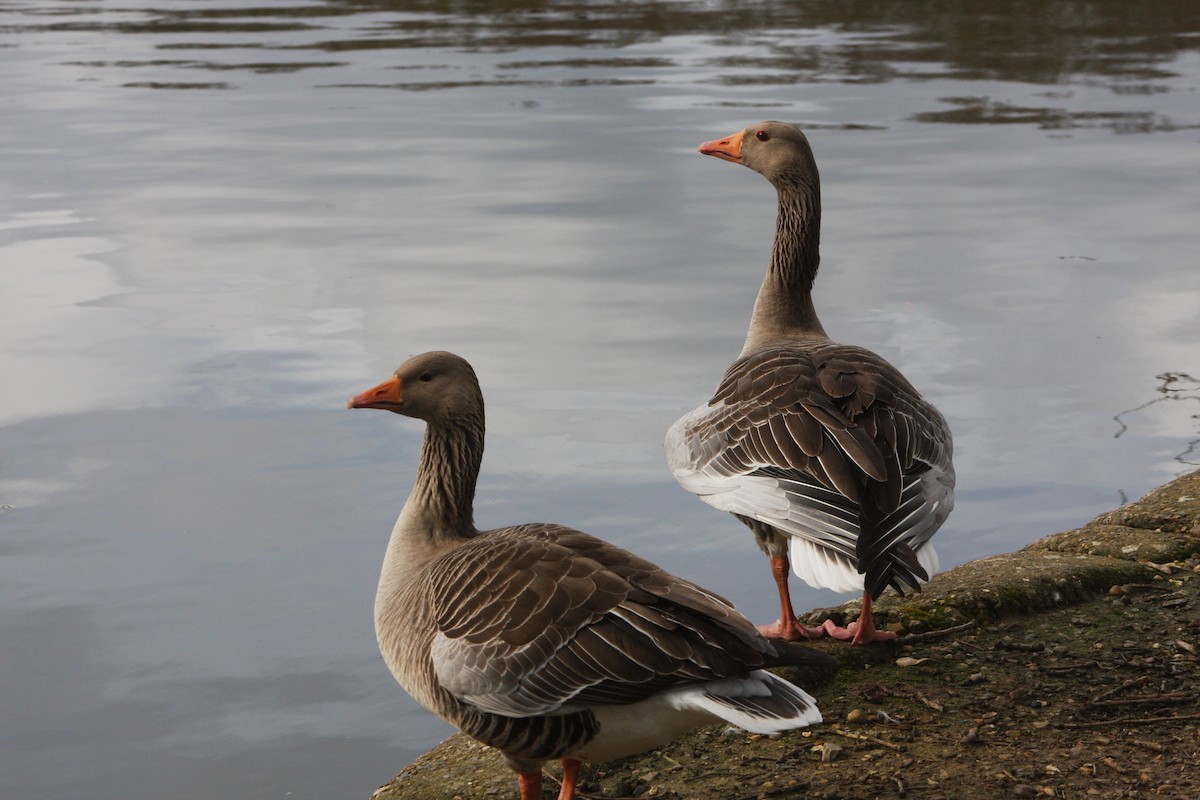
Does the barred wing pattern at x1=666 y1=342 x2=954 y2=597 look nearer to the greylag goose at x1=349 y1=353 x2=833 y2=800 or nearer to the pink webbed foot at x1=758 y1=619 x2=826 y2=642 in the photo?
the pink webbed foot at x1=758 y1=619 x2=826 y2=642

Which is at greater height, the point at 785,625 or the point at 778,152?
the point at 778,152

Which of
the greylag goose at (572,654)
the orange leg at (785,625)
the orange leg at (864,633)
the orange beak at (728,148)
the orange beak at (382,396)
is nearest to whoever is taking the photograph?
the greylag goose at (572,654)

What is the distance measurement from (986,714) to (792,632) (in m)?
0.87

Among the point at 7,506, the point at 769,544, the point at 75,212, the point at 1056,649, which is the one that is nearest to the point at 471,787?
the point at 769,544

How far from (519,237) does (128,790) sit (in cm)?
699

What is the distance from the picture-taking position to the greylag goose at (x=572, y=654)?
375 cm

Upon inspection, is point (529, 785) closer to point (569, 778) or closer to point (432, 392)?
point (569, 778)

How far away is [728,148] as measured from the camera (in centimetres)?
733

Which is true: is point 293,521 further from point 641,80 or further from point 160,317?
point 641,80

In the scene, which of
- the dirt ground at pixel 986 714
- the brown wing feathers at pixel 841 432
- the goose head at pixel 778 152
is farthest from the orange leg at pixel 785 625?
the goose head at pixel 778 152

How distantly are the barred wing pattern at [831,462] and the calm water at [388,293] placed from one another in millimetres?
1526

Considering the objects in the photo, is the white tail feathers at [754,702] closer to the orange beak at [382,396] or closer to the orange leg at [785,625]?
the orange leg at [785,625]

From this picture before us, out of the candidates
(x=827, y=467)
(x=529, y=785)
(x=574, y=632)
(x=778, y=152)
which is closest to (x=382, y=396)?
(x=574, y=632)

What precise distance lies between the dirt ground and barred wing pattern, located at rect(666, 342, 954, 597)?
0.52 meters
